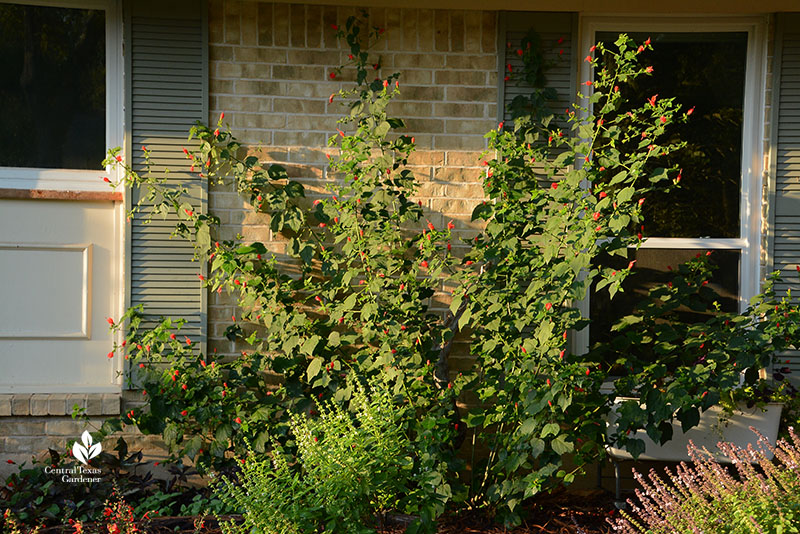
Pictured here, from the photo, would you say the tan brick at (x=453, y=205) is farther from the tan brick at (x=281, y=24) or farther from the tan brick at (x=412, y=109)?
the tan brick at (x=281, y=24)

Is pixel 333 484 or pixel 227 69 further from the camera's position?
pixel 227 69

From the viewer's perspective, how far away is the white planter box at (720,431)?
3473 millimetres

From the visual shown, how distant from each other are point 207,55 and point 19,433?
223cm

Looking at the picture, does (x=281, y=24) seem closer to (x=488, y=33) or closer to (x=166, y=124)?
(x=166, y=124)

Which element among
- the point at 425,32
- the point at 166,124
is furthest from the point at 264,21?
the point at 425,32

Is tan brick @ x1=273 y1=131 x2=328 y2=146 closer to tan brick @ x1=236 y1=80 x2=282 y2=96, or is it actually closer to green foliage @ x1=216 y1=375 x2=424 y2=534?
tan brick @ x1=236 y1=80 x2=282 y2=96

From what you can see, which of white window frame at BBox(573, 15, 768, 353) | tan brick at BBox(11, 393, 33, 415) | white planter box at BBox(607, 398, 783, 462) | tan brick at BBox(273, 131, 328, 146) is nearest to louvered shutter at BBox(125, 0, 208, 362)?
tan brick at BBox(273, 131, 328, 146)

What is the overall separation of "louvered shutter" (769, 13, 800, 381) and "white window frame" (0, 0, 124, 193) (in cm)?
353

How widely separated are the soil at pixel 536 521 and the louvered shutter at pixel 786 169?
134cm

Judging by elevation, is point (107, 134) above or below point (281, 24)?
below

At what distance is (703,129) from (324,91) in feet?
6.86

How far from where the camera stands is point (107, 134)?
382 cm

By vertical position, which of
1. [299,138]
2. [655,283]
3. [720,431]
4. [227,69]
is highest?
[227,69]

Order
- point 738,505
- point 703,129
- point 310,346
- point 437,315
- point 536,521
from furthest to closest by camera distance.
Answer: point 703,129, point 437,315, point 310,346, point 536,521, point 738,505
